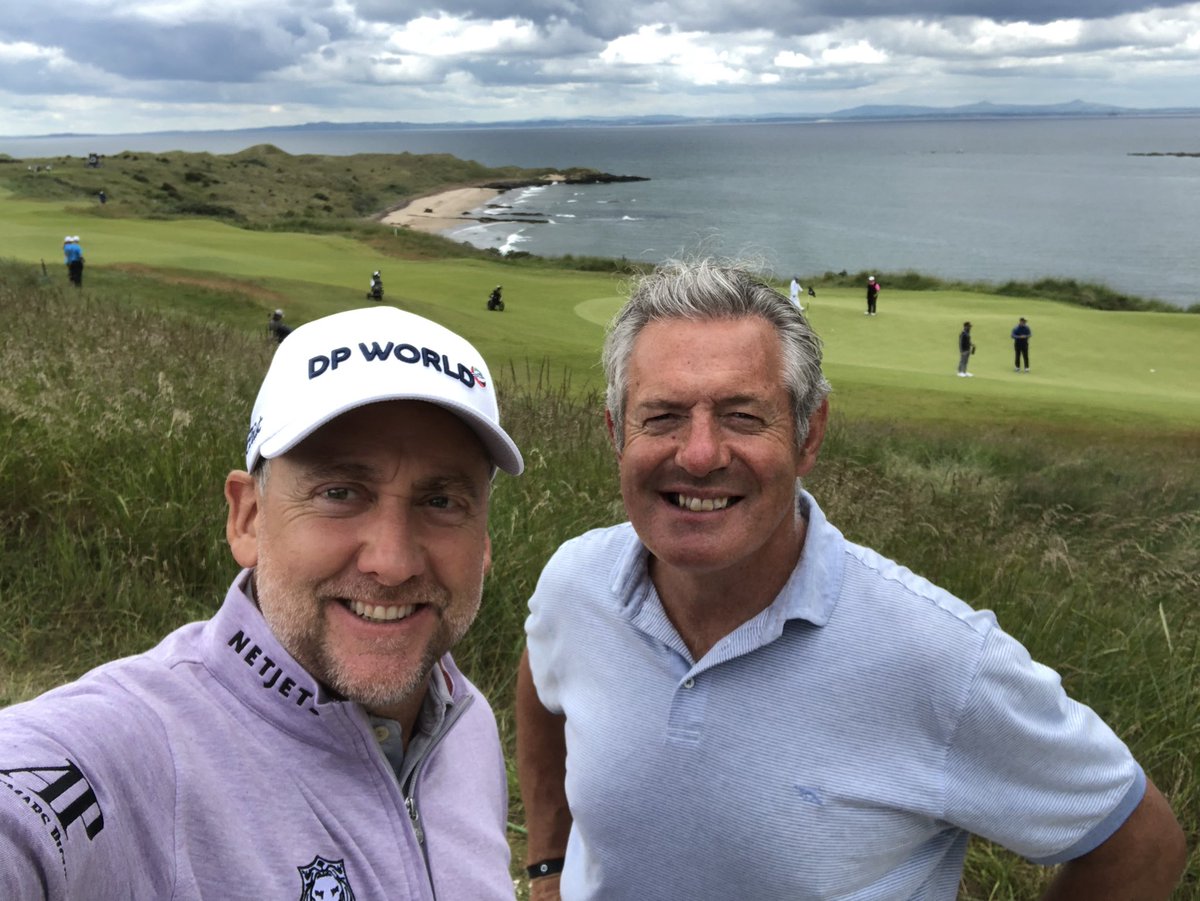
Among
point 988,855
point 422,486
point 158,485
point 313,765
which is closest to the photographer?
point 313,765

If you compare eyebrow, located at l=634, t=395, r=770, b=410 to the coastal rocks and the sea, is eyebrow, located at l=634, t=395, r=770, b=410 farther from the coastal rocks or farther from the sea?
the coastal rocks

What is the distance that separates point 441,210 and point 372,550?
A: 270 ft

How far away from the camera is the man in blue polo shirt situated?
201 cm

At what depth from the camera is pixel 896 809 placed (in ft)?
6.66

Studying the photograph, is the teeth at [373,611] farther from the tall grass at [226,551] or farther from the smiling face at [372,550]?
the tall grass at [226,551]

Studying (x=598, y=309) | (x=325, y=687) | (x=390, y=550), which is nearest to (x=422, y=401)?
(x=390, y=550)

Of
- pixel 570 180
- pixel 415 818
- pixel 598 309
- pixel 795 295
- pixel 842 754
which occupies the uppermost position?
pixel 570 180

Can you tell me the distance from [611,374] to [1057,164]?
191 metres

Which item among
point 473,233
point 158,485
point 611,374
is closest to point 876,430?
point 158,485

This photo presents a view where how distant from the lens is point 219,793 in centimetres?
133

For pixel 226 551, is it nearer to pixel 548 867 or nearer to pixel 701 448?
pixel 548 867

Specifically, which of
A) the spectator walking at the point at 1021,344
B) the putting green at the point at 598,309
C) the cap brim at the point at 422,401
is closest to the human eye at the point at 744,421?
the cap brim at the point at 422,401

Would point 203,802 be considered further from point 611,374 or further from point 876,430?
point 876,430

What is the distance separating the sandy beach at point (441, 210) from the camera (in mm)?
68700
